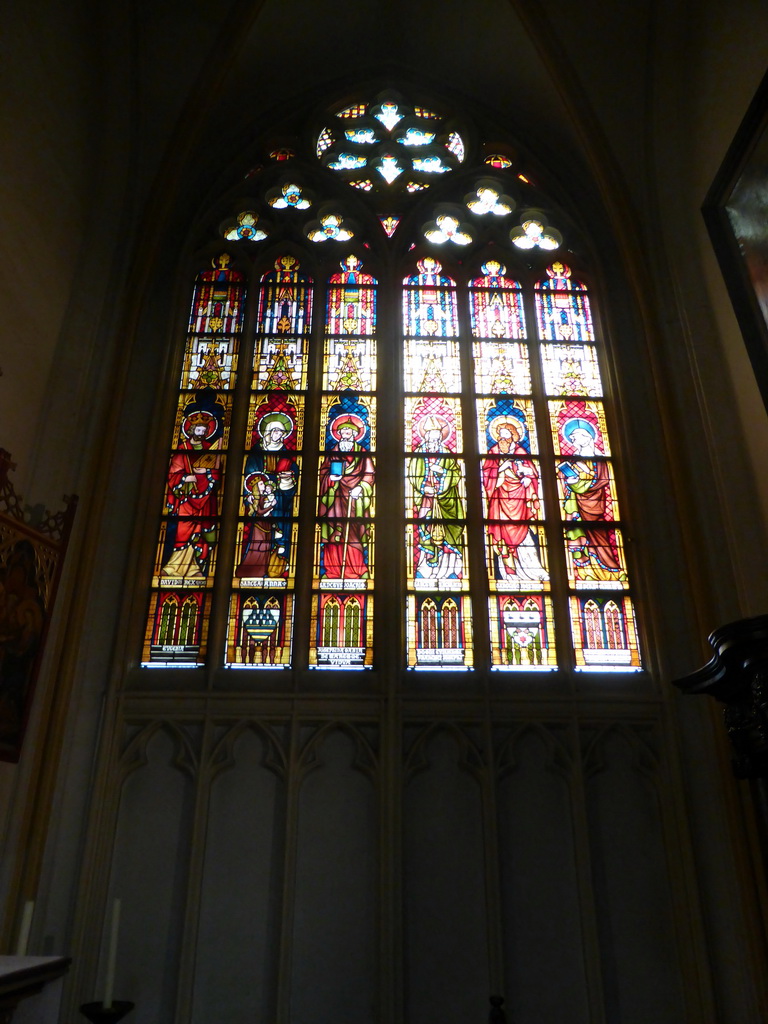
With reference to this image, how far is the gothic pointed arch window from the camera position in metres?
5.93

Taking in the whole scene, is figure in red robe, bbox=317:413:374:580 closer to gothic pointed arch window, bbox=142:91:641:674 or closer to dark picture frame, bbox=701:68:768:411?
gothic pointed arch window, bbox=142:91:641:674

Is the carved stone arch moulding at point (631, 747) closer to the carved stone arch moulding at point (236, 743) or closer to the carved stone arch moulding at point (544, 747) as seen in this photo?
the carved stone arch moulding at point (544, 747)

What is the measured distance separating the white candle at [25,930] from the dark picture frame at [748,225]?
5.21 metres

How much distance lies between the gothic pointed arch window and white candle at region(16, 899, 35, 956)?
1651 millimetres

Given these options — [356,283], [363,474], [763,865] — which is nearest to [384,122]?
[356,283]

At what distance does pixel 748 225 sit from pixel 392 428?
9.45ft

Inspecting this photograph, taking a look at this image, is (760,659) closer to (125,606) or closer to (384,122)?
(125,606)

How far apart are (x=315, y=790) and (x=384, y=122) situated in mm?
6719

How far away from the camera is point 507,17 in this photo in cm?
797

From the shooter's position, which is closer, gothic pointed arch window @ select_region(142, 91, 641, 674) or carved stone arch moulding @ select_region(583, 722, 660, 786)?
carved stone arch moulding @ select_region(583, 722, 660, 786)

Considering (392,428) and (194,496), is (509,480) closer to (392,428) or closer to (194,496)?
(392,428)

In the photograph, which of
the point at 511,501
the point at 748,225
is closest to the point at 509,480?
the point at 511,501

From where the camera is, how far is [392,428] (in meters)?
6.70

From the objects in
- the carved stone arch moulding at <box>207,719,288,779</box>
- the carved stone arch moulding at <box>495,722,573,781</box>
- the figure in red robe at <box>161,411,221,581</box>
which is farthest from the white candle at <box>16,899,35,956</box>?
the carved stone arch moulding at <box>495,722,573,781</box>
